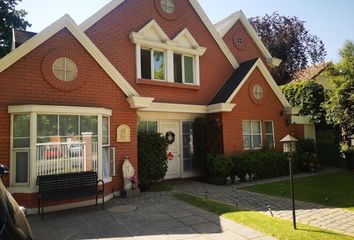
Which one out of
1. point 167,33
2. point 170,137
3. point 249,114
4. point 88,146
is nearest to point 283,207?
point 88,146

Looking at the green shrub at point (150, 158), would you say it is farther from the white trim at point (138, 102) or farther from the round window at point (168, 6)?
the round window at point (168, 6)

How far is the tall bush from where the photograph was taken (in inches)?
535

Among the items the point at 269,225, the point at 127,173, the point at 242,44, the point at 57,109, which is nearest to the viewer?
the point at 269,225

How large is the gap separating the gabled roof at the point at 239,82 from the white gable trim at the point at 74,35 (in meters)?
5.32

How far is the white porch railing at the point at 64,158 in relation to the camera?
28.2ft

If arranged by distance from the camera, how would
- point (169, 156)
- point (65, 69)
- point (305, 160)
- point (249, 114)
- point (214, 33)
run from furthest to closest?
point (305, 160) < point (214, 33) < point (249, 114) < point (169, 156) < point (65, 69)

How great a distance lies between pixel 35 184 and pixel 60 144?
4.26 ft

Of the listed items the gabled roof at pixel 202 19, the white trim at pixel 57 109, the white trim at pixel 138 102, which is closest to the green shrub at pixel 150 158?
the white trim at pixel 138 102

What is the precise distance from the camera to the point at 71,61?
9.37m

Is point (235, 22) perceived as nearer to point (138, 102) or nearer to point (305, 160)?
point (305, 160)

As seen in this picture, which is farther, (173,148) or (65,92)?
(173,148)

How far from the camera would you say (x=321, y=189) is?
1095 centimetres

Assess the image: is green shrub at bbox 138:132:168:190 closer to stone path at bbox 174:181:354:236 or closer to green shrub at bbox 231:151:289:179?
Result: stone path at bbox 174:181:354:236

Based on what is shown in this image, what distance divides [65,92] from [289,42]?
25.0 m
